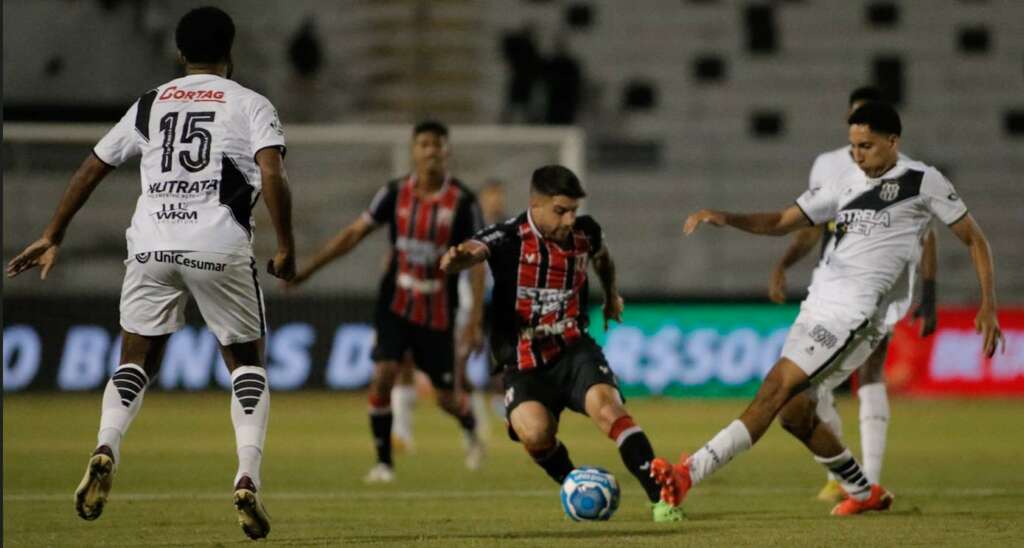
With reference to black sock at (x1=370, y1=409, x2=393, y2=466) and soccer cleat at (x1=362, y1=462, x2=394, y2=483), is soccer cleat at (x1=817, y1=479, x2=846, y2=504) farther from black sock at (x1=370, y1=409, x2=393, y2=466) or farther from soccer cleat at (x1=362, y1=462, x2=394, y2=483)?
black sock at (x1=370, y1=409, x2=393, y2=466)

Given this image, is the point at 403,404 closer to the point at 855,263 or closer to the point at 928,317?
the point at 928,317

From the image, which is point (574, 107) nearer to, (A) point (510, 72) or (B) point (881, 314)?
(A) point (510, 72)

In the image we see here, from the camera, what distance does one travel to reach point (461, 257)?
758 cm

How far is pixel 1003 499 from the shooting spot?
29.2 feet

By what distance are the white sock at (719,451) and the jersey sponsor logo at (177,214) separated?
2.39 m

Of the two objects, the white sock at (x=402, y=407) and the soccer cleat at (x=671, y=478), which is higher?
the soccer cleat at (x=671, y=478)

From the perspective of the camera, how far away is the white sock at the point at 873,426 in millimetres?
8820

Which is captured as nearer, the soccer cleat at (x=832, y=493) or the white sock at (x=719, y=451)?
the white sock at (x=719, y=451)

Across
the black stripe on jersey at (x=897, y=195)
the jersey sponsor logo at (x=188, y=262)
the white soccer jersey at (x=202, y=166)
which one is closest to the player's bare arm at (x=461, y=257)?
the white soccer jersey at (x=202, y=166)

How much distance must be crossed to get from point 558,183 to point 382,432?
346cm

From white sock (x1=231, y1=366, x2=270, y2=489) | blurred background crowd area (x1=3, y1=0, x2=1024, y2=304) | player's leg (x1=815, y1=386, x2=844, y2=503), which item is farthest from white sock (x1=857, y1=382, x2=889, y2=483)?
blurred background crowd area (x1=3, y1=0, x2=1024, y2=304)

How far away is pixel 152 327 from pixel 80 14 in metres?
17.5

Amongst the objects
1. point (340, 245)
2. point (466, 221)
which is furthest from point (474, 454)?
point (340, 245)

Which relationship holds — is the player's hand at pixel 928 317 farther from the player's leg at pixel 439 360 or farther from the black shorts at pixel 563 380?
the player's leg at pixel 439 360
